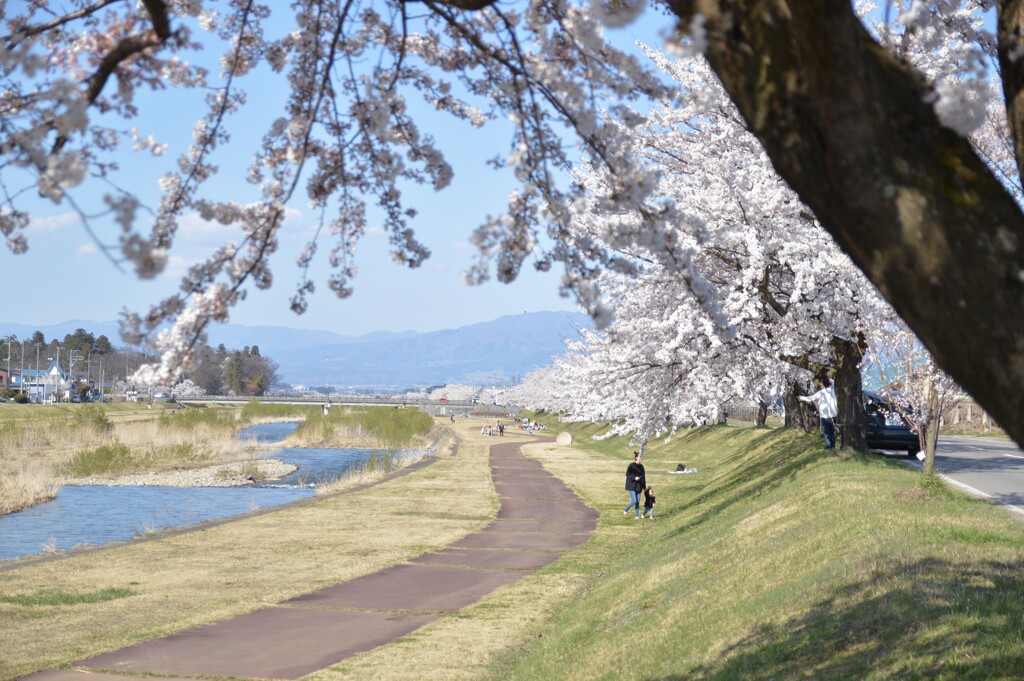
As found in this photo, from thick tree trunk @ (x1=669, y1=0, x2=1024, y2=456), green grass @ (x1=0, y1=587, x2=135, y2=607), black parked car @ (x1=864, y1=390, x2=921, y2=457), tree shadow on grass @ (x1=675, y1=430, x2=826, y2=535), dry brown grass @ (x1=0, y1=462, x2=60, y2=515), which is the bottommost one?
dry brown grass @ (x1=0, y1=462, x2=60, y2=515)

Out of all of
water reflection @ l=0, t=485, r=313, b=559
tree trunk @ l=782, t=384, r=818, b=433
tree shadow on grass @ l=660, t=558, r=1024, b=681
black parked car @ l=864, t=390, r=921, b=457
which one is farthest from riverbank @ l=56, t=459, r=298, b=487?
tree shadow on grass @ l=660, t=558, r=1024, b=681

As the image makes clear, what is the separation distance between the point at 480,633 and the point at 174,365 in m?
10.2

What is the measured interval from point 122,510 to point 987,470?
88.4ft

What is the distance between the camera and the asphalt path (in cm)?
1684

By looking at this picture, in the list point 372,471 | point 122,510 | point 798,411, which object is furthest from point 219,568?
point 798,411

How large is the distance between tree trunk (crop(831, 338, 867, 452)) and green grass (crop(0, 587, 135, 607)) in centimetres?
1436

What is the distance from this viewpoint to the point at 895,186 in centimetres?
295

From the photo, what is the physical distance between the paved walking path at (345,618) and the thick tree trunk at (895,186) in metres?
9.90

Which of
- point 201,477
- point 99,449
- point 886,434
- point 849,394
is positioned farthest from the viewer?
point 99,449

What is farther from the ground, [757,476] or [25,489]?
[757,476]

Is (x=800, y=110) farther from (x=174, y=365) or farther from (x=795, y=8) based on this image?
(x=174, y=365)

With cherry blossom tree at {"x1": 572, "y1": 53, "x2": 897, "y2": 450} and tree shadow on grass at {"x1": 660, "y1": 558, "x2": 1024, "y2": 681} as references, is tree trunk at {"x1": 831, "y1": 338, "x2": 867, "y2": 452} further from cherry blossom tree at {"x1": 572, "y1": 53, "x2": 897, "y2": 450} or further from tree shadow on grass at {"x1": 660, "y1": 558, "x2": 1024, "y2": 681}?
tree shadow on grass at {"x1": 660, "y1": 558, "x2": 1024, "y2": 681}

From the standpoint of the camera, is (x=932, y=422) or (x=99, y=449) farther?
(x=99, y=449)

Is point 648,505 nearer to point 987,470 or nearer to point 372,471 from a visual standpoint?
point 987,470
